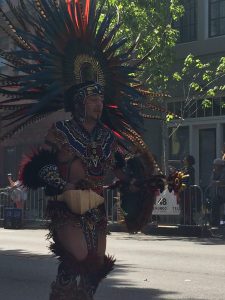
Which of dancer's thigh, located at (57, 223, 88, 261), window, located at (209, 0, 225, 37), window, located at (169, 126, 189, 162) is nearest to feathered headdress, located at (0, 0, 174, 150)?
dancer's thigh, located at (57, 223, 88, 261)

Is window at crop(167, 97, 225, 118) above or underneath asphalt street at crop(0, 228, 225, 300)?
above

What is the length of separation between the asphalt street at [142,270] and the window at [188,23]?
893 centimetres

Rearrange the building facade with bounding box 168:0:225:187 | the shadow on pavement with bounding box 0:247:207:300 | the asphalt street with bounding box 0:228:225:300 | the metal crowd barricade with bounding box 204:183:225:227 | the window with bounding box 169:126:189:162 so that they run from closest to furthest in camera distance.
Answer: the shadow on pavement with bounding box 0:247:207:300
the asphalt street with bounding box 0:228:225:300
the metal crowd barricade with bounding box 204:183:225:227
the building facade with bounding box 168:0:225:187
the window with bounding box 169:126:189:162

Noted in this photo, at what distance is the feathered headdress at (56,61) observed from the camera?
535 centimetres

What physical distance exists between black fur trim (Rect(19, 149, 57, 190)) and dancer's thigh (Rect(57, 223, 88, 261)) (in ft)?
1.22

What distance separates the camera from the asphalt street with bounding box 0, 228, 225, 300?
7.89m

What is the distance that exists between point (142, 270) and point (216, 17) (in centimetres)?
1322

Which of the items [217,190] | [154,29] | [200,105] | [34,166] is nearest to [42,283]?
[34,166]

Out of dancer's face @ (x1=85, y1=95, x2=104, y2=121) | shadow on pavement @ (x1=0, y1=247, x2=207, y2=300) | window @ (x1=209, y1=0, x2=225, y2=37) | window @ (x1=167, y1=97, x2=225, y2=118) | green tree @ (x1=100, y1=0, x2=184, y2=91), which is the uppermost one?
window @ (x1=209, y1=0, x2=225, y2=37)

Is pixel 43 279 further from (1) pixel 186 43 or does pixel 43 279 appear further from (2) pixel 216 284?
(1) pixel 186 43

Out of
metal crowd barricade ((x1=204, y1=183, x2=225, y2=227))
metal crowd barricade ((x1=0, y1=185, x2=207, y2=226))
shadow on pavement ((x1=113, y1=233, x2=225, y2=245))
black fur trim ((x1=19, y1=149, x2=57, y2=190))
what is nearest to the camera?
black fur trim ((x1=19, y1=149, x2=57, y2=190))

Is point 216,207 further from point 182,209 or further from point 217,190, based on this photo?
point 182,209

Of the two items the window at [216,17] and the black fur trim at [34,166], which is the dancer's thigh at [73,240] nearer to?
the black fur trim at [34,166]

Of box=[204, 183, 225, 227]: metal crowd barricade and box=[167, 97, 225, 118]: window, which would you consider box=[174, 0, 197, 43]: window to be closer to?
box=[167, 97, 225, 118]: window
